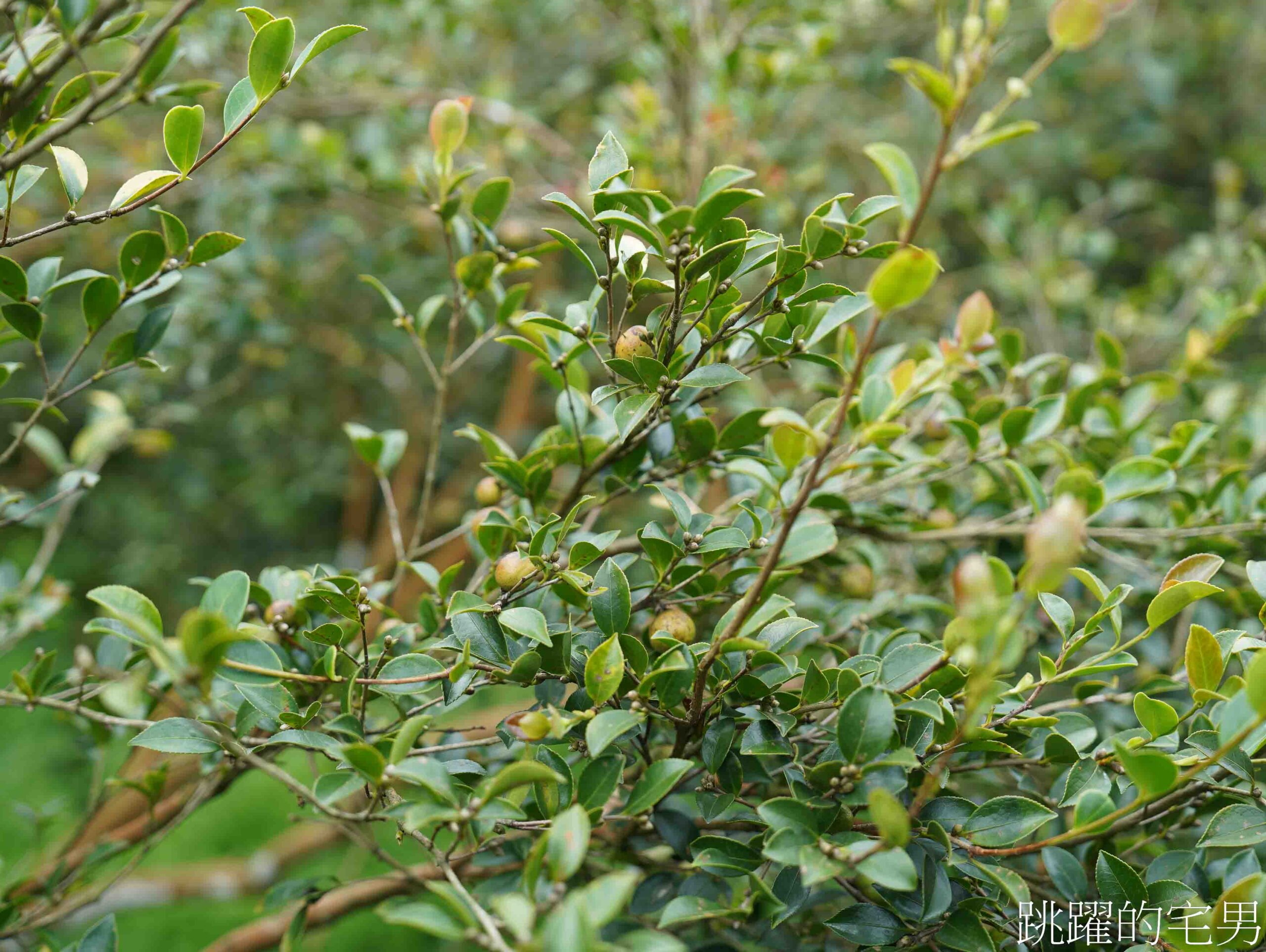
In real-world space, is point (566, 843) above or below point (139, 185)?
below

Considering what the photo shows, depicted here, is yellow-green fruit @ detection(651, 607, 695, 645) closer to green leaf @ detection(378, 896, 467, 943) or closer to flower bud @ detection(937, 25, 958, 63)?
green leaf @ detection(378, 896, 467, 943)

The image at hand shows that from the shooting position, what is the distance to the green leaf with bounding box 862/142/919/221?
0.50 metres

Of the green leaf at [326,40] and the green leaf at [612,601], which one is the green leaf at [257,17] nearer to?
the green leaf at [326,40]

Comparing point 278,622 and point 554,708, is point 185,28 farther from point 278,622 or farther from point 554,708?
point 554,708

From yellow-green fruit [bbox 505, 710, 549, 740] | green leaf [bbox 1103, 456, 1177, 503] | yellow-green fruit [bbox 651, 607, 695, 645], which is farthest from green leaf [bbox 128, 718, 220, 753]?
green leaf [bbox 1103, 456, 1177, 503]

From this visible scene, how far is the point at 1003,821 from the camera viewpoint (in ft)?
2.02

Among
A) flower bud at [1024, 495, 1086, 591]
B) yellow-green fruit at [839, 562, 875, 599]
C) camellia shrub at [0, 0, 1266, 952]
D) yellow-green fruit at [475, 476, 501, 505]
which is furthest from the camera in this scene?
yellow-green fruit at [839, 562, 875, 599]

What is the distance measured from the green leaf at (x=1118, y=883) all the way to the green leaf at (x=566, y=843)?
41 centimetres

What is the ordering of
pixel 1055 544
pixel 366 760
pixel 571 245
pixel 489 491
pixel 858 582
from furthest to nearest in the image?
pixel 858 582, pixel 489 491, pixel 571 245, pixel 366 760, pixel 1055 544

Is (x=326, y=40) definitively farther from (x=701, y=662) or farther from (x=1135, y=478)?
(x=1135, y=478)

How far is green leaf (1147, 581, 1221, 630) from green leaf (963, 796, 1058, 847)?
0.16 m

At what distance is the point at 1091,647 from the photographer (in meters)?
1.09

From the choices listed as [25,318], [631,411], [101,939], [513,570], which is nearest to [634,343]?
[631,411]

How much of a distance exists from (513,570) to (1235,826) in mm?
565
